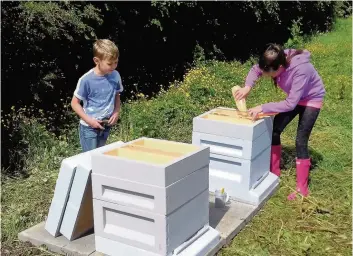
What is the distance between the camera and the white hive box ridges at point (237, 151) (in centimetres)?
434

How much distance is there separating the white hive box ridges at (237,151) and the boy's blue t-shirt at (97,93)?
85 cm

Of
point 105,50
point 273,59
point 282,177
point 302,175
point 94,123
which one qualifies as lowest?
point 282,177

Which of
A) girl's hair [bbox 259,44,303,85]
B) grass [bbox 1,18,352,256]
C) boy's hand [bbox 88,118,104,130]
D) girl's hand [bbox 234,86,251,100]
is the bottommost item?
grass [bbox 1,18,352,256]

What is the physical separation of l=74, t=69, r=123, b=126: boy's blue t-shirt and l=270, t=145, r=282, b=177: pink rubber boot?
75.9 inches

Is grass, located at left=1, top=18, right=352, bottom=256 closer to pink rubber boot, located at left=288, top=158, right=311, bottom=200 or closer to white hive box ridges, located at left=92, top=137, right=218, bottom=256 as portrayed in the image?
pink rubber boot, located at left=288, top=158, right=311, bottom=200

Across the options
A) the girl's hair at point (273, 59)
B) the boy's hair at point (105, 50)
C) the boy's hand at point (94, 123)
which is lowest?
the boy's hand at point (94, 123)

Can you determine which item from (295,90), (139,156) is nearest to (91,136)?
(139,156)

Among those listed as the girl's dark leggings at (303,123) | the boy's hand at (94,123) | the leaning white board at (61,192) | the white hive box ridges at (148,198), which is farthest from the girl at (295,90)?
the leaning white board at (61,192)

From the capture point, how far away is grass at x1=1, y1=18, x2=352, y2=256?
13.0ft

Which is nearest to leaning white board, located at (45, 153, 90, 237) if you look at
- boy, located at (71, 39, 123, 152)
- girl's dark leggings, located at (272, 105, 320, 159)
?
boy, located at (71, 39, 123, 152)

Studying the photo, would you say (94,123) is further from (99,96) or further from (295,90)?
(295,90)

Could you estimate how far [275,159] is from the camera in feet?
17.2

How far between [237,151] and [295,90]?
806 millimetres

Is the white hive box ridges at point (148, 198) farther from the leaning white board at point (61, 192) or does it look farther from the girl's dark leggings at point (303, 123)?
the girl's dark leggings at point (303, 123)
